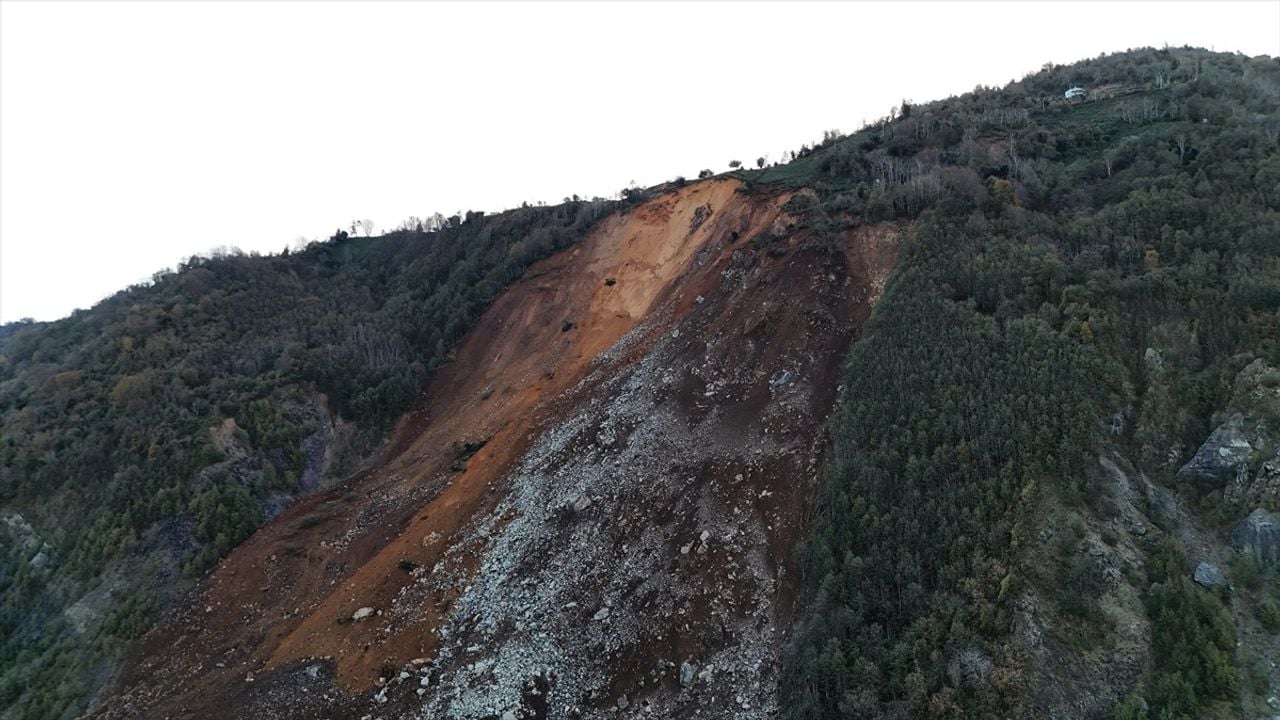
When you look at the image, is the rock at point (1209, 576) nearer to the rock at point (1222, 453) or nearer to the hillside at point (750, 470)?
the hillside at point (750, 470)

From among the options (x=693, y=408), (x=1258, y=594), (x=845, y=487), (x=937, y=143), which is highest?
(x=937, y=143)

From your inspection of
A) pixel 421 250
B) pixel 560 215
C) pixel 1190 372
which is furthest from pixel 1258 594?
pixel 421 250

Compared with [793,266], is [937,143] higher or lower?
higher

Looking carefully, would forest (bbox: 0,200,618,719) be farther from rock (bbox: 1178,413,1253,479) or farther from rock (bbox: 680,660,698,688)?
rock (bbox: 1178,413,1253,479)

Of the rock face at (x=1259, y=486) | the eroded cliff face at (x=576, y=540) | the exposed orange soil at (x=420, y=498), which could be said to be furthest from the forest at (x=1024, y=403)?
the exposed orange soil at (x=420, y=498)

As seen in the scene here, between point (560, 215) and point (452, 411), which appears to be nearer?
point (452, 411)

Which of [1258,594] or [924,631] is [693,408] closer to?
[924,631]
